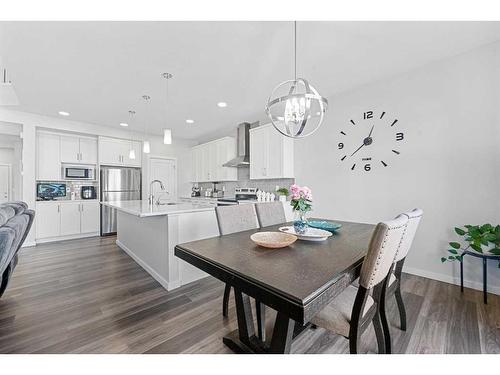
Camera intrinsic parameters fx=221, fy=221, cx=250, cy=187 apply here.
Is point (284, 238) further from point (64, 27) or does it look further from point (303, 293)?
point (64, 27)

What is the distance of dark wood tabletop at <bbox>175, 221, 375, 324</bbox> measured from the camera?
85 centimetres

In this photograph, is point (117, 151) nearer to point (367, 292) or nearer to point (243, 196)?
point (243, 196)

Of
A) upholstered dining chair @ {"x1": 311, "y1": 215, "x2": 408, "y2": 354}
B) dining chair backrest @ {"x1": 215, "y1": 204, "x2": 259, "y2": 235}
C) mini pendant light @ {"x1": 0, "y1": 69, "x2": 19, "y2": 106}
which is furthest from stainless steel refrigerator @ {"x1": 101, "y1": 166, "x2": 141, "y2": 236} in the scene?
upholstered dining chair @ {"x1": 311, "y1": 215, "x2": 408, "y2": 354}

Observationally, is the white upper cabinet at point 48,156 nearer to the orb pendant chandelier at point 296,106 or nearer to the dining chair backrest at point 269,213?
the dining chair backrest at point 269,213

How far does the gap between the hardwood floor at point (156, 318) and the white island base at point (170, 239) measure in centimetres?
12

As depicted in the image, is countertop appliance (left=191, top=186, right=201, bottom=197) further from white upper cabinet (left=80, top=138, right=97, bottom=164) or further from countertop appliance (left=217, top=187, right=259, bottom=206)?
white upper cabinet (left=80, top=138, right=97, bottom=164)

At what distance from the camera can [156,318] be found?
6.16 feet

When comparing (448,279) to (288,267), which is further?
(448,279)

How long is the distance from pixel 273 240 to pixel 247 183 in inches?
139

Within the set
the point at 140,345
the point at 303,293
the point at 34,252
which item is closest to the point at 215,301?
the point at 140,345

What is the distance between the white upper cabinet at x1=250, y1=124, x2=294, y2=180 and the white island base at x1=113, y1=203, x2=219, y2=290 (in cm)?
161

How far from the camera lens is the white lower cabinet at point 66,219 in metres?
4.33

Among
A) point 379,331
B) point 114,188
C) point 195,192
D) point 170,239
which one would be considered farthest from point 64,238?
point 379,331
